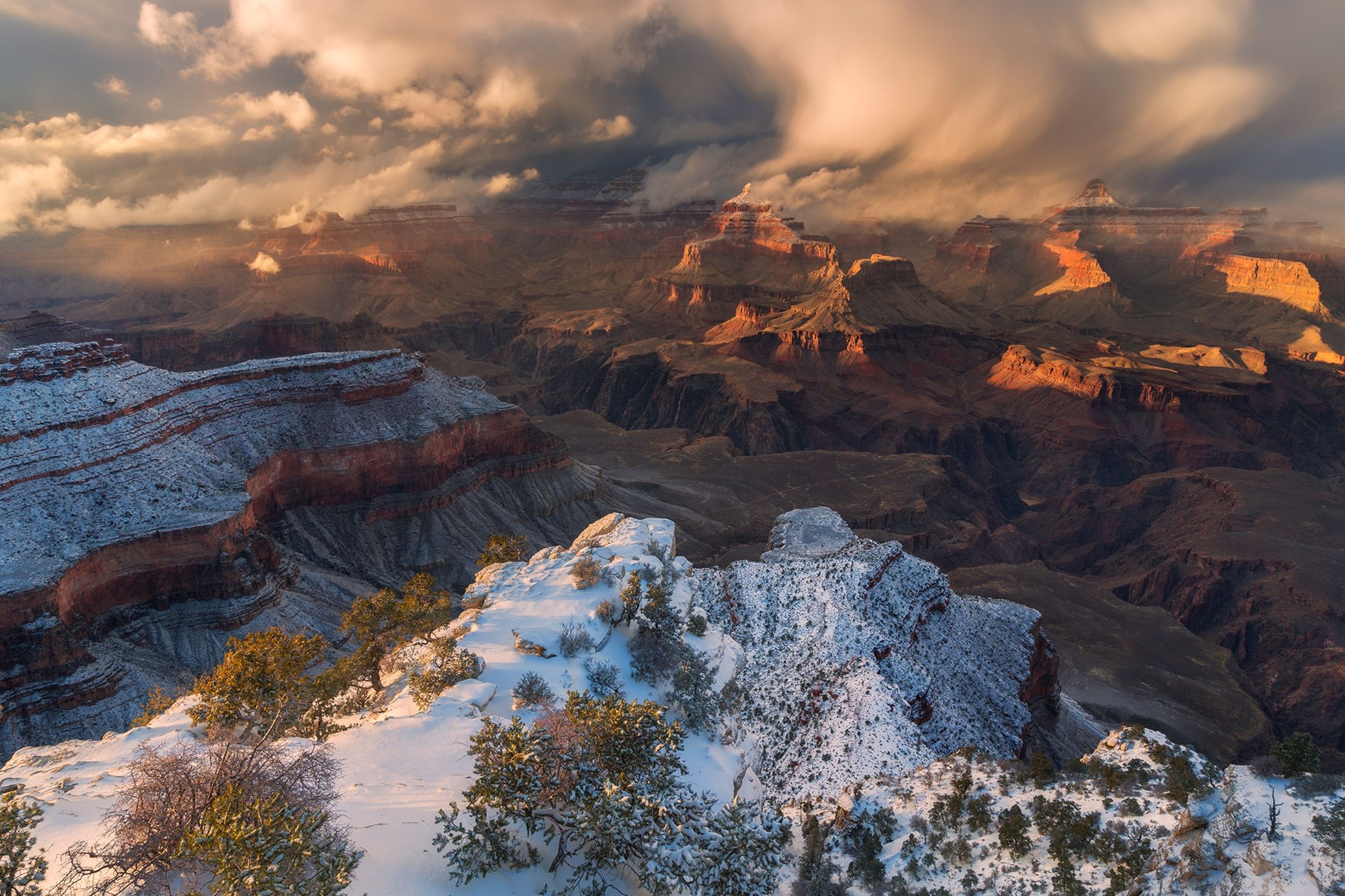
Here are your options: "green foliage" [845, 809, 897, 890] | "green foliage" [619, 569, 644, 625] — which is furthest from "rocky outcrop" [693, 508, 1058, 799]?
"green foliage" [619, 569, 644, 625]

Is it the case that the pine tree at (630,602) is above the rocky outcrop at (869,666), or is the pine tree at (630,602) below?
above

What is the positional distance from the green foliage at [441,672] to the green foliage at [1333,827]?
86.5 ft

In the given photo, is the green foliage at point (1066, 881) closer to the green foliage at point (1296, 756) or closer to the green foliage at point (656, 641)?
the green foliage at point (1296, 756)

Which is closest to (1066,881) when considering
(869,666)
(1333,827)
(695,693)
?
→ (1333,827)

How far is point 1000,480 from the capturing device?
143000 mm

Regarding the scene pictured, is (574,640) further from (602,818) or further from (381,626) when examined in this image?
(602,818)

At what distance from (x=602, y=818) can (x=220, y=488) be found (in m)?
56.4

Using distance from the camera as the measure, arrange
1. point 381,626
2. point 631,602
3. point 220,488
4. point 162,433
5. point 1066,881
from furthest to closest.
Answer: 1. point 220,488
2. point 162,433
3. point 631,602
4. point 381,626
5. point 1066,881

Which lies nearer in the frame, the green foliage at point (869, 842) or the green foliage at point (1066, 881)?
the green foliage at point (1066, 881)

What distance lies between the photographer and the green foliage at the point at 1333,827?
18422 mm

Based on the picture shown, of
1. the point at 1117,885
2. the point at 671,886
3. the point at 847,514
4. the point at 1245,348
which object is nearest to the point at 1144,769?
the point at 1117,885

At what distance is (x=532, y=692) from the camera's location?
2650 centimetres

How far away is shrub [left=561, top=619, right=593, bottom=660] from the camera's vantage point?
30.5 m

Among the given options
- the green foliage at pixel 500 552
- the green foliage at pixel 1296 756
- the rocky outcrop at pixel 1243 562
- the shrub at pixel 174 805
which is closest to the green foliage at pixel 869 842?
the green foliage at pixel 1296 756
